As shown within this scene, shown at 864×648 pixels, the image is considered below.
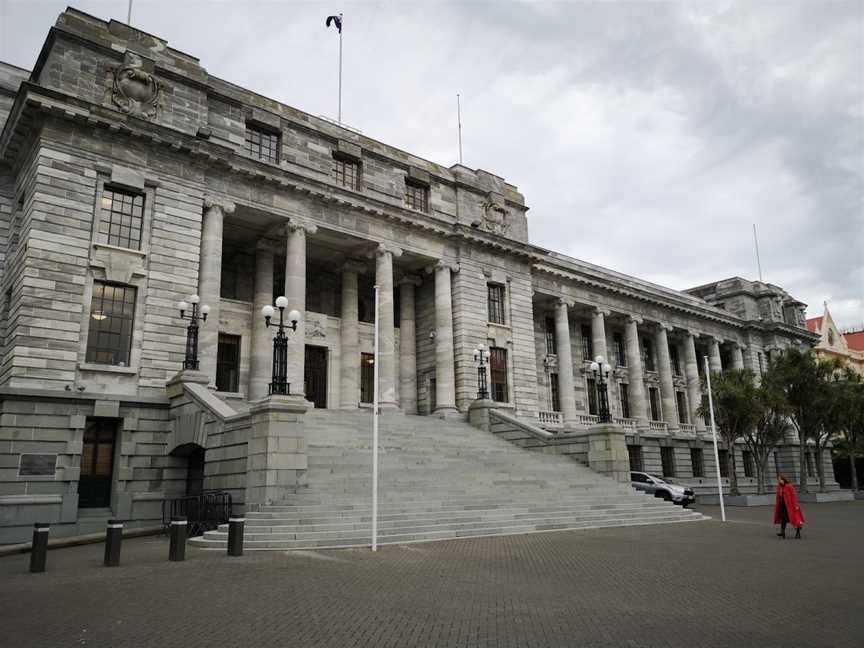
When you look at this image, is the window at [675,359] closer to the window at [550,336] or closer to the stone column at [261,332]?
the window at [550,336]

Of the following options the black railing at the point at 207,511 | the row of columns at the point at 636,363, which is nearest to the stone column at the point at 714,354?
the row of columns at the point at 636,363

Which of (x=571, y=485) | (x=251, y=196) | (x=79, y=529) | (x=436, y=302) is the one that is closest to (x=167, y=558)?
(x=79, y=529)

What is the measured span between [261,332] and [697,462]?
33.4 m

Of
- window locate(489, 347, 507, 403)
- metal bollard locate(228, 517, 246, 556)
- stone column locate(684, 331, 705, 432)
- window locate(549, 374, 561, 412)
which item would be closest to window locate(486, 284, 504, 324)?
window locate(489, 347, 507, 403)

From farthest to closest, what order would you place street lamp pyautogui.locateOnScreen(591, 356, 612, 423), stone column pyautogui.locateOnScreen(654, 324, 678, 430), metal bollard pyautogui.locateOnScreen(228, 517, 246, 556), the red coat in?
stone column pyautogui.locateOnScreen(654, 324, 678, 430) → street lamp pyautogui.locateOnScreen(591, 356, 612, 423) → the red coat → metal bollard pyautogui.locateOnScreen(228, 517, 246, 556)

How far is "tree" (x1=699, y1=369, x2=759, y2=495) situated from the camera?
111 feet

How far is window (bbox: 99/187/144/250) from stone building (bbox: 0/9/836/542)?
0.19 ft

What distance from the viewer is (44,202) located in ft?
69.8

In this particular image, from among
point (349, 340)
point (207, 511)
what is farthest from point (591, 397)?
point (207, 511)

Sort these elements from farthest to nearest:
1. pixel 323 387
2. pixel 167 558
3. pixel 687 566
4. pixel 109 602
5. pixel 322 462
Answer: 1. pixel 323 387
2. pixel 322 462
3. pixel 167 558
4. pixel 687 566
5. pixel 109 602

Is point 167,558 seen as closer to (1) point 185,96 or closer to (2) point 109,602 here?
(2) point 109,602

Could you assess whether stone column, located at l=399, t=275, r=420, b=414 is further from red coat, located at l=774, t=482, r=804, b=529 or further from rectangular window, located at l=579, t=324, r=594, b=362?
red coat, located at l=774, t=482, r=804, b=529

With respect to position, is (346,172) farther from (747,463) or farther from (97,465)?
(747,463)

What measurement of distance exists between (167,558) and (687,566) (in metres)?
10.2
